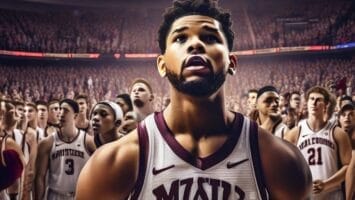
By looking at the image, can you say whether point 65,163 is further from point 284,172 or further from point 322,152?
point 284,172

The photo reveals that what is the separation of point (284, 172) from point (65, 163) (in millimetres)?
4141

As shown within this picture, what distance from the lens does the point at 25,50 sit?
22.7 metres

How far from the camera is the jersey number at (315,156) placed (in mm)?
5438

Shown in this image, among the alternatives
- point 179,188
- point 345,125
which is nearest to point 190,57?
point 179,188

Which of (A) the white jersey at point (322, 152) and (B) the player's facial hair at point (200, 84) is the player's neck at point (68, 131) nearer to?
(A) the white jersey at point (322, 152)

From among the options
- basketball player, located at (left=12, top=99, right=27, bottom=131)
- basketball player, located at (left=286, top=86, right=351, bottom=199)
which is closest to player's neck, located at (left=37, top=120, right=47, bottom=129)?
basketball player, located at (left=12, top=99, right=27, bottom=131)

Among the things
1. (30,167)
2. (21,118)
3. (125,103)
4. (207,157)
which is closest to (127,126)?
(125,103)

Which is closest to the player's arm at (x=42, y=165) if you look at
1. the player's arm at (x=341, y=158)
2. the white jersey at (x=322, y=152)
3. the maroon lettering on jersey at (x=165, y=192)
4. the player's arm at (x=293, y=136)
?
the player's arm at (x=293, y=136)

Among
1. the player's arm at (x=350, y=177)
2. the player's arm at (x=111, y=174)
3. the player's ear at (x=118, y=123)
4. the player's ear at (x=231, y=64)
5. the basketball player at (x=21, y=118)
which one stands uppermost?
the player's ear at (x=231, y=64)

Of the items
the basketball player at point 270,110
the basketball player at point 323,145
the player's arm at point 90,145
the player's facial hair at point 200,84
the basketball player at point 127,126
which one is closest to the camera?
the player's facial hair at point 200,84

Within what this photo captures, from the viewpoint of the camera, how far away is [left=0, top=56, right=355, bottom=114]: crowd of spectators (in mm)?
20969

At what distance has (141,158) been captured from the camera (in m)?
1.85

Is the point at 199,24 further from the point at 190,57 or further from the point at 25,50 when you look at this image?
the point at 25,50

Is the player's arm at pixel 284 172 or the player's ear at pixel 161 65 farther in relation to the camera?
the player's ear at pixel 161 65
